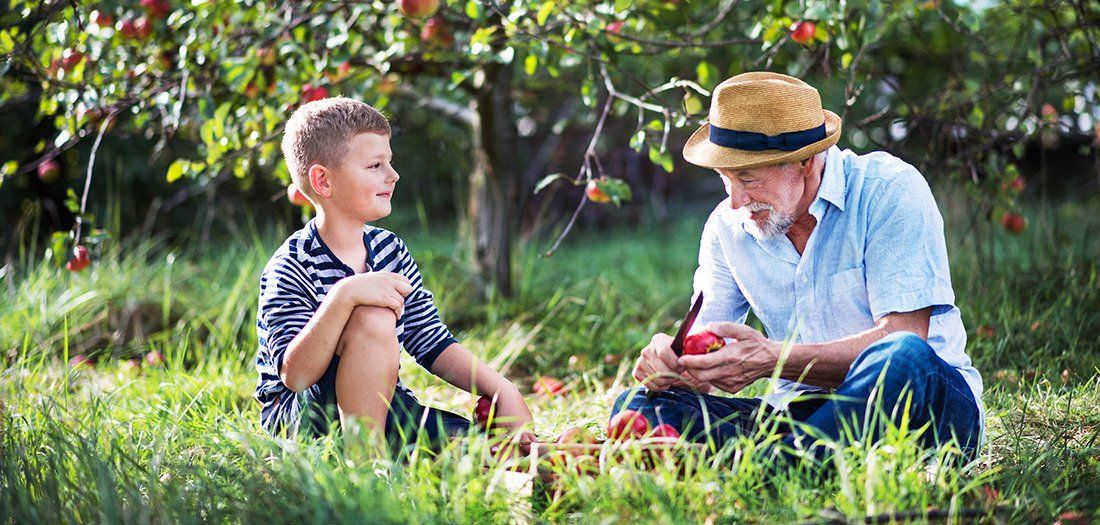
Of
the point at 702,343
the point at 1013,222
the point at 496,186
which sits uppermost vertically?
the point at 702,343

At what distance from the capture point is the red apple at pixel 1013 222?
12.5ft

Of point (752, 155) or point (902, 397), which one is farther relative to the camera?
point (752, 155)

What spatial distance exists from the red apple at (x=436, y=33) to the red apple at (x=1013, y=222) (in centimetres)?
216

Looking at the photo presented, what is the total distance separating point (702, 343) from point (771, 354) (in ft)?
0.49

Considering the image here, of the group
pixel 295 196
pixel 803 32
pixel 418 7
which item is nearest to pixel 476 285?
pixel 295 196

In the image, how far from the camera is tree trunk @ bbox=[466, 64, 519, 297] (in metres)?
4.27

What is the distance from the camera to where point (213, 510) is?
197 centimetres

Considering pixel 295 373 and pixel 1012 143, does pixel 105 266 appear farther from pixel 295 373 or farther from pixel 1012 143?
pixel 1012 143

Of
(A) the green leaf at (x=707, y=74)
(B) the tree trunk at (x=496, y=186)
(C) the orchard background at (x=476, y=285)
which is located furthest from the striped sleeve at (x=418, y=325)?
(B) the tree trunk at (x=496, y=186)

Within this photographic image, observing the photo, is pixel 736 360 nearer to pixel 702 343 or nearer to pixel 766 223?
pixel 702 343

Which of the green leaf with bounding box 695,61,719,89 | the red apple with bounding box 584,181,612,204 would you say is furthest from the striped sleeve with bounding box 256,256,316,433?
the green leaf with bounding box 695,61,719,89

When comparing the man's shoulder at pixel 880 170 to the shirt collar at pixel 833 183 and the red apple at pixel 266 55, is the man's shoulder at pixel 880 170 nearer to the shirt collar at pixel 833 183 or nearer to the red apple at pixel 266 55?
the shirt collar at pixel 833 183

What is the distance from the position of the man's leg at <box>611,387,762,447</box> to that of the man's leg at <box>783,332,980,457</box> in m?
0.21

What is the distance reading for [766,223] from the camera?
2395 mm
